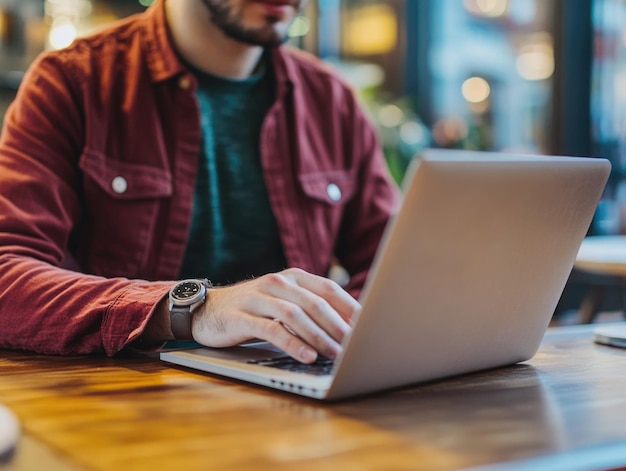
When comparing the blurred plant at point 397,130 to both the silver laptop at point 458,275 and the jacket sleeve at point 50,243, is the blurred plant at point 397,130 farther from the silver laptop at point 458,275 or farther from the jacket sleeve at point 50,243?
the silver laptop at point 458,275

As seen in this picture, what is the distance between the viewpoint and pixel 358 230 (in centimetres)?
187

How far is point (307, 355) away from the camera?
35.7 inches

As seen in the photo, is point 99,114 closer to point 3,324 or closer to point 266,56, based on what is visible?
point 266,56

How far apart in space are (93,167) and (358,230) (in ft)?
1.96

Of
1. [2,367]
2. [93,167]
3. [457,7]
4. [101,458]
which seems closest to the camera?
[101,458]

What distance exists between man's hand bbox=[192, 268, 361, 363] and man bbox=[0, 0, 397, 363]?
28 cm

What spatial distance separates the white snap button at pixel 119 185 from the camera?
1.56 m

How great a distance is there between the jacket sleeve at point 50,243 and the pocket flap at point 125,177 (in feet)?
0.10

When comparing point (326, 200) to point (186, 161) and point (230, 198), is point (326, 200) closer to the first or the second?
point (230, 198)

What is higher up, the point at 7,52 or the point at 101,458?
the point at 101,458

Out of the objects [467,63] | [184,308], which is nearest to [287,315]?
[184,308]

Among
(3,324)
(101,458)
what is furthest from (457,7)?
(101,458)

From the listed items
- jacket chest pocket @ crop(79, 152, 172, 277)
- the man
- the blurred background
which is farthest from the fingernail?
the blurred background

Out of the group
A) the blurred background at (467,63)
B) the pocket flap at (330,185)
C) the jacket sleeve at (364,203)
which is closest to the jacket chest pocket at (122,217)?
the pocket flap at (330,185)
